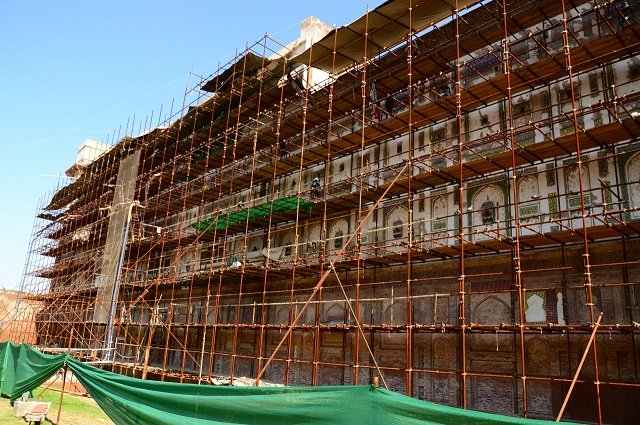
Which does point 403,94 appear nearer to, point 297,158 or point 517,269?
point 297,158

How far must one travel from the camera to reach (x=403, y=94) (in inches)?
738

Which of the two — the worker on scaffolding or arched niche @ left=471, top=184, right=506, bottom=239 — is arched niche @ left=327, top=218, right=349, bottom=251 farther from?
arched niche @ left=471, top=184, right=506, bottom=239

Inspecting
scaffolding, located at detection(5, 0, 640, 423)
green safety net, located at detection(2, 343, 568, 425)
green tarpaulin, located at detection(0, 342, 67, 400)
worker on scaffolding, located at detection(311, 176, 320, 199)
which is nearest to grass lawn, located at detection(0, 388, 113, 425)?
green tarpaulin, located at detection(0, 342, 67, 400)

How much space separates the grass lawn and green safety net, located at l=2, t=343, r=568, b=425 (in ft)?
15.3

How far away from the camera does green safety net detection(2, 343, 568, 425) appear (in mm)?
5117

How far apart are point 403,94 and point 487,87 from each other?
4.09m

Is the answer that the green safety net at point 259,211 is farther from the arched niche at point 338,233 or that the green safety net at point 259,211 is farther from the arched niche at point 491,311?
the arched niche at point 491,311

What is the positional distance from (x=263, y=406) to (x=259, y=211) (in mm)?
15855

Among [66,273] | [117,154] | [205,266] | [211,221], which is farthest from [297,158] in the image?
[66,273]

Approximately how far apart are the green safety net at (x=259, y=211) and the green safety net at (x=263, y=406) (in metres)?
10.9

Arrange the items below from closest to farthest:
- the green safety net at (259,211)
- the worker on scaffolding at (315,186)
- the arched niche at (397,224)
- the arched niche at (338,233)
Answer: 1. the arched niche at (397,224)
2. the arched niche at (338,233)
3. the green safety net at (259,211)
4. the worker on scaffolding at (315,186)

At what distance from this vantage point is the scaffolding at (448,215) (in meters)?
12.5

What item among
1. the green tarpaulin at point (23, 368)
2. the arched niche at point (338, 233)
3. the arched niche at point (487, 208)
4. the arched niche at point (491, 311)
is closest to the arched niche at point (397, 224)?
the arched niche at point (338, 233)

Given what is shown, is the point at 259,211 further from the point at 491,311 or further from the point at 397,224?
the point at 491,311
